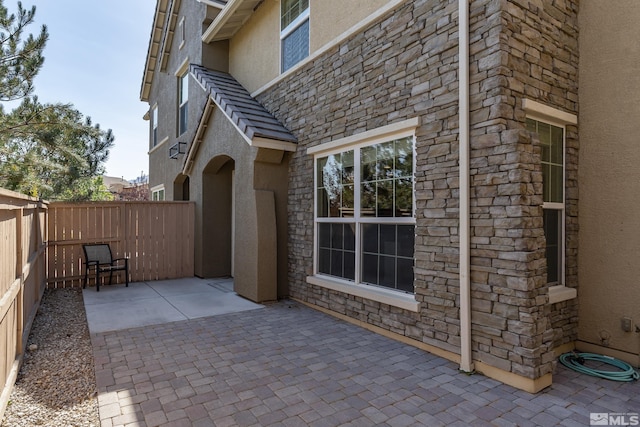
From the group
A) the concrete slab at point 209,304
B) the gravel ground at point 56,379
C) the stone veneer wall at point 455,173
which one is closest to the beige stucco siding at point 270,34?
the stone veneer wall at point 455,173

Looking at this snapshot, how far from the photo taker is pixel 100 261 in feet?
29.1

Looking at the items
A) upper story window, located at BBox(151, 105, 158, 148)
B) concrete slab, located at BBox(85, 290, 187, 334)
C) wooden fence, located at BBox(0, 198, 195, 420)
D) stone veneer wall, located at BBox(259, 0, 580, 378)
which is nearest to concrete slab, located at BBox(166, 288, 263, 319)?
concrete slab, located at BBox(85, 290, 187, 334)

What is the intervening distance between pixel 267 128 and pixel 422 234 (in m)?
4.17

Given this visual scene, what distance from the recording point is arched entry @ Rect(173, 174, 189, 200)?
13188 millimetres

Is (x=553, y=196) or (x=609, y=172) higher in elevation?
(x=609, y=172)

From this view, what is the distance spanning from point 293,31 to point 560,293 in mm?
7004

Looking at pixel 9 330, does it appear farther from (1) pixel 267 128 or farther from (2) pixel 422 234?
(1) pixel 267 128

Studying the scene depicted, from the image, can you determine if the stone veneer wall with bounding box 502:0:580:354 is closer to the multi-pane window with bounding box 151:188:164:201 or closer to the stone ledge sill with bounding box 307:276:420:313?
the stone ledge sill with bounding box 307:276:420:313

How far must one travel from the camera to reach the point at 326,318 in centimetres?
644

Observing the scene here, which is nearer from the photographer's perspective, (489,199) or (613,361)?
(489,199)

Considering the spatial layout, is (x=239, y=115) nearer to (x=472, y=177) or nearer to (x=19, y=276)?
(x=19, y=276)

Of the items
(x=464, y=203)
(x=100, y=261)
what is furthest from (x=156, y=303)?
(x=464, y=203)

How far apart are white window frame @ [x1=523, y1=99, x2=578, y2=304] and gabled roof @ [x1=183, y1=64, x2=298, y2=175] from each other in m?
4.44

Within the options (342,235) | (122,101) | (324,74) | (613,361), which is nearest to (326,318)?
(342,235)
